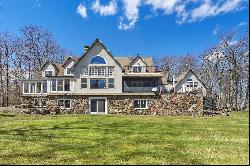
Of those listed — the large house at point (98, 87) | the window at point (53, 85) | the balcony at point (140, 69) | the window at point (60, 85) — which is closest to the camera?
the large house at point (98, 87)

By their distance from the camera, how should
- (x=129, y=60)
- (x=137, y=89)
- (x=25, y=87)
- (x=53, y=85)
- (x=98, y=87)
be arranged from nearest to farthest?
(x=98, y=87), (x=137, y=89), (x=53, y=85), (x=25, y=87), (x=129, y=60)

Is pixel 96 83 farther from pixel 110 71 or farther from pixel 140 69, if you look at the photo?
pixel 140 69

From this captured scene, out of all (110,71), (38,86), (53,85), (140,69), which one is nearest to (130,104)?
(110,71)

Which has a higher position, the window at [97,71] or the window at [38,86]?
the window at [97,71]

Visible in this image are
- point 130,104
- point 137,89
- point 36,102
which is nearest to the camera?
point 130,104

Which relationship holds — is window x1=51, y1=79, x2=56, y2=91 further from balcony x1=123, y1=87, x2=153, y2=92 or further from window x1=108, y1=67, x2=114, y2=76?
balcony x1=123, y1=87, x2=153, y2=92

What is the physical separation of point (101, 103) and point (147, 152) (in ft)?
148

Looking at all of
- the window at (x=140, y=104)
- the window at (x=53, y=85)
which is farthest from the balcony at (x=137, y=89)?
the window at (x=53, y=85)

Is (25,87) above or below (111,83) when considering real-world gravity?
below

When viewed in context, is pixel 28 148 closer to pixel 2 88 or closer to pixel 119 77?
pixel 119 77

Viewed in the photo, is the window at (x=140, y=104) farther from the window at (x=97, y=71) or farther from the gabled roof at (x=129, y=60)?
the gabled roof at (x=129, y=60)

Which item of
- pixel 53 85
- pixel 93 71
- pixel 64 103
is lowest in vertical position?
pixel 64 103

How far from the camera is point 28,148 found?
18.1m

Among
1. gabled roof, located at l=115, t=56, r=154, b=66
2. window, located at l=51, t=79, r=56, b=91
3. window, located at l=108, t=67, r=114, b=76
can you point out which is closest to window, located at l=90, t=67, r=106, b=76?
window, located at l=108, t=67, r=114, b=76
